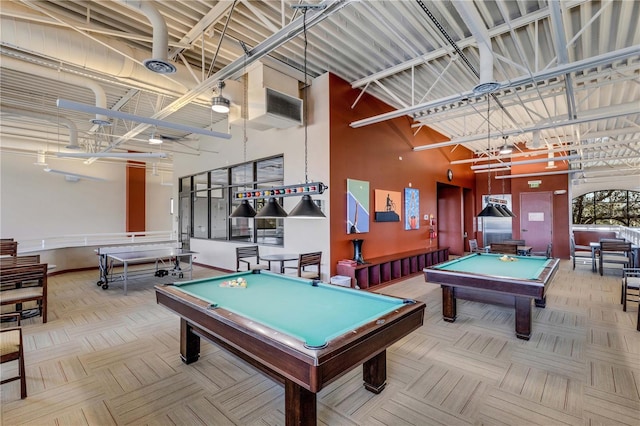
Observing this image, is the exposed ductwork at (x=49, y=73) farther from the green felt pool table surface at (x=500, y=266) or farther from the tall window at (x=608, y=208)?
the tall window at (x=608, y=208)

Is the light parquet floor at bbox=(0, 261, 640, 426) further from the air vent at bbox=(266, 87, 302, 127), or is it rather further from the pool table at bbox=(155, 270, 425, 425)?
the air vent at bbox=(266, 87, 302, 127)

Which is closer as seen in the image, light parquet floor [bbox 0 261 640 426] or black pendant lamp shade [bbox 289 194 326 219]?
light parquet floor [bbox 0 261 640 426]

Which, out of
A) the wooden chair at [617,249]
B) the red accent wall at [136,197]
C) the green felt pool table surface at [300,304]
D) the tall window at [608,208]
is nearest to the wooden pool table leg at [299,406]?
the green felt pool table surface at [300,304]

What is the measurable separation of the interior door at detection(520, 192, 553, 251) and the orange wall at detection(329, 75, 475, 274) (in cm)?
401

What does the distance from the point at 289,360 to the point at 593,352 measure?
3660 mm

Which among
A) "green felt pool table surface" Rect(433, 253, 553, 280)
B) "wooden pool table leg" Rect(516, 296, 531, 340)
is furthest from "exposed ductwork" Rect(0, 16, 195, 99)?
"wooden pool table leg" Rect(516, 296, 531, 340)

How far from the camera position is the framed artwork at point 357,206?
5875 millimetres

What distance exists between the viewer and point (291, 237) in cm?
622

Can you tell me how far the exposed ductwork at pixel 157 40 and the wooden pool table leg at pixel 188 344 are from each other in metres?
2.72

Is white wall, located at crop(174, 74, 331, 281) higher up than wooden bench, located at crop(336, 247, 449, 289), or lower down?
higher up

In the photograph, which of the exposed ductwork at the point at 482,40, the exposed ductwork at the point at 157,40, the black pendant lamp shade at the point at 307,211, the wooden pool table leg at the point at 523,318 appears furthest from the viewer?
the wooden pool table leg at the point at 523,318

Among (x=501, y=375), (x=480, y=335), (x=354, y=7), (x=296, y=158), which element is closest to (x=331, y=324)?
Result: (x=501, y=375)

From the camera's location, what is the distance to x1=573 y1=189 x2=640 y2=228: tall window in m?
14.4

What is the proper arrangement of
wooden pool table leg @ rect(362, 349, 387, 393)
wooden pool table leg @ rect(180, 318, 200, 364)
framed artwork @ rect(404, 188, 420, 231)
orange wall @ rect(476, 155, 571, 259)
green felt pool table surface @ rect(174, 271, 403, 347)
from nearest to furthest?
green felt pool table surface @ rect(174, 271, 403, 347), wooden pool table leg @ rect(362, 349, 387, 393), wooden pool table leg @ rect(180, 318, 200, 364), framed artwork @ rect(404, 188, 420, 231), orange wall @ rect(476, 155, 571, 259)
